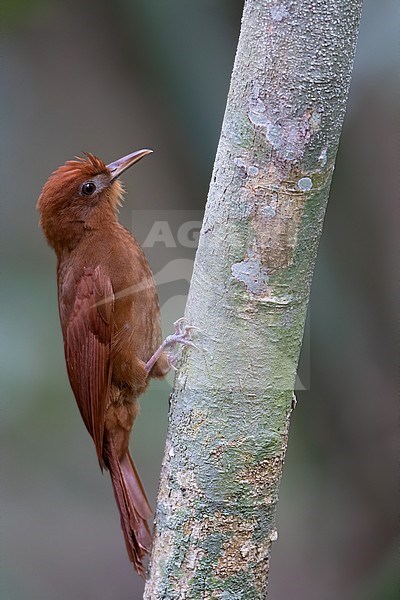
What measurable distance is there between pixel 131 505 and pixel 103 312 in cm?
75

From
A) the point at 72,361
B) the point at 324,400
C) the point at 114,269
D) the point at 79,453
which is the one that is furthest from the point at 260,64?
the point at 79,453

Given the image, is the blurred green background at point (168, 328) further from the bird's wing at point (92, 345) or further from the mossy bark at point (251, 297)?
the mossy bark at point (251, 297)

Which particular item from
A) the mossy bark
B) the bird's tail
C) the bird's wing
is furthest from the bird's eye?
the mossy bark

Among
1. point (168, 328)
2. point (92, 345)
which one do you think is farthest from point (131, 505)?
point (168, 328)

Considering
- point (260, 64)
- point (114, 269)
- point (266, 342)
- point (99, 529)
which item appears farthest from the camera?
point (99, 529)

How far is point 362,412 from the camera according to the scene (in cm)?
456

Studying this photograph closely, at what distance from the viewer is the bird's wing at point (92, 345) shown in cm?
318

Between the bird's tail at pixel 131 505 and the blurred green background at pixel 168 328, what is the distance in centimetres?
108

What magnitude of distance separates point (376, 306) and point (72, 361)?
1903 mm

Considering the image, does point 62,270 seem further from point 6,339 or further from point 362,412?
point 362,412

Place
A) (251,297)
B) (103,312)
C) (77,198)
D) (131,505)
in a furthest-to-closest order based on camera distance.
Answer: (77,198), (103,312), (131,505), (251,297)

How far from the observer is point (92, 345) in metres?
3.22

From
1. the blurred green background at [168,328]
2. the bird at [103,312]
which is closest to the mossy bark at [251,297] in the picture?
the bird at [103,312]

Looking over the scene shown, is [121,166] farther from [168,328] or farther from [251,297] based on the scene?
[251,297]
